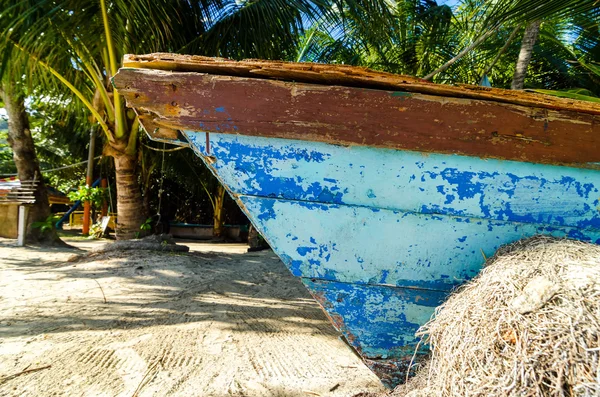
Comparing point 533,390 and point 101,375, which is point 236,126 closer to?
point 533,390

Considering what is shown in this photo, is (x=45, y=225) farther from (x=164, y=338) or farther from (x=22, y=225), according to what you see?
(x=164, y=338)

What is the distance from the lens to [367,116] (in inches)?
57.7

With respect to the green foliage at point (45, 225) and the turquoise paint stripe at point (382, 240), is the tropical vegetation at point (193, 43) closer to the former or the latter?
the green foliage at point (45, 225)

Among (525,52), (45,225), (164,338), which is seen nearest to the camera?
(164,338)

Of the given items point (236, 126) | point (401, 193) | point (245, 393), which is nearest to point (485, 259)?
point (401, 193)

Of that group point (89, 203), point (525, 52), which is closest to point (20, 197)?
point (89, 203)

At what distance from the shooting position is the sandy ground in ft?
6.10

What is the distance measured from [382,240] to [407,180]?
0.83 feet

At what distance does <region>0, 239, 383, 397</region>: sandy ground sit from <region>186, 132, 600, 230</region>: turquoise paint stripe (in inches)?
38.1

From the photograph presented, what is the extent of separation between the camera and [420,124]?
1.46m

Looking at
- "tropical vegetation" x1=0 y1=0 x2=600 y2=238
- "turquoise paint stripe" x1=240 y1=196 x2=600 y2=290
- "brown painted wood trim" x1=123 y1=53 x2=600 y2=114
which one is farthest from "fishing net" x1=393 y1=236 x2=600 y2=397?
"tropical vegetation" x1=0 y1=0 x2=600 y2=238

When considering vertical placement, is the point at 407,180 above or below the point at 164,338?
above

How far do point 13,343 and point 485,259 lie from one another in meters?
2.52

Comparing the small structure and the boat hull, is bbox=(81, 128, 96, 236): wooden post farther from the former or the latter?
the boat hull
